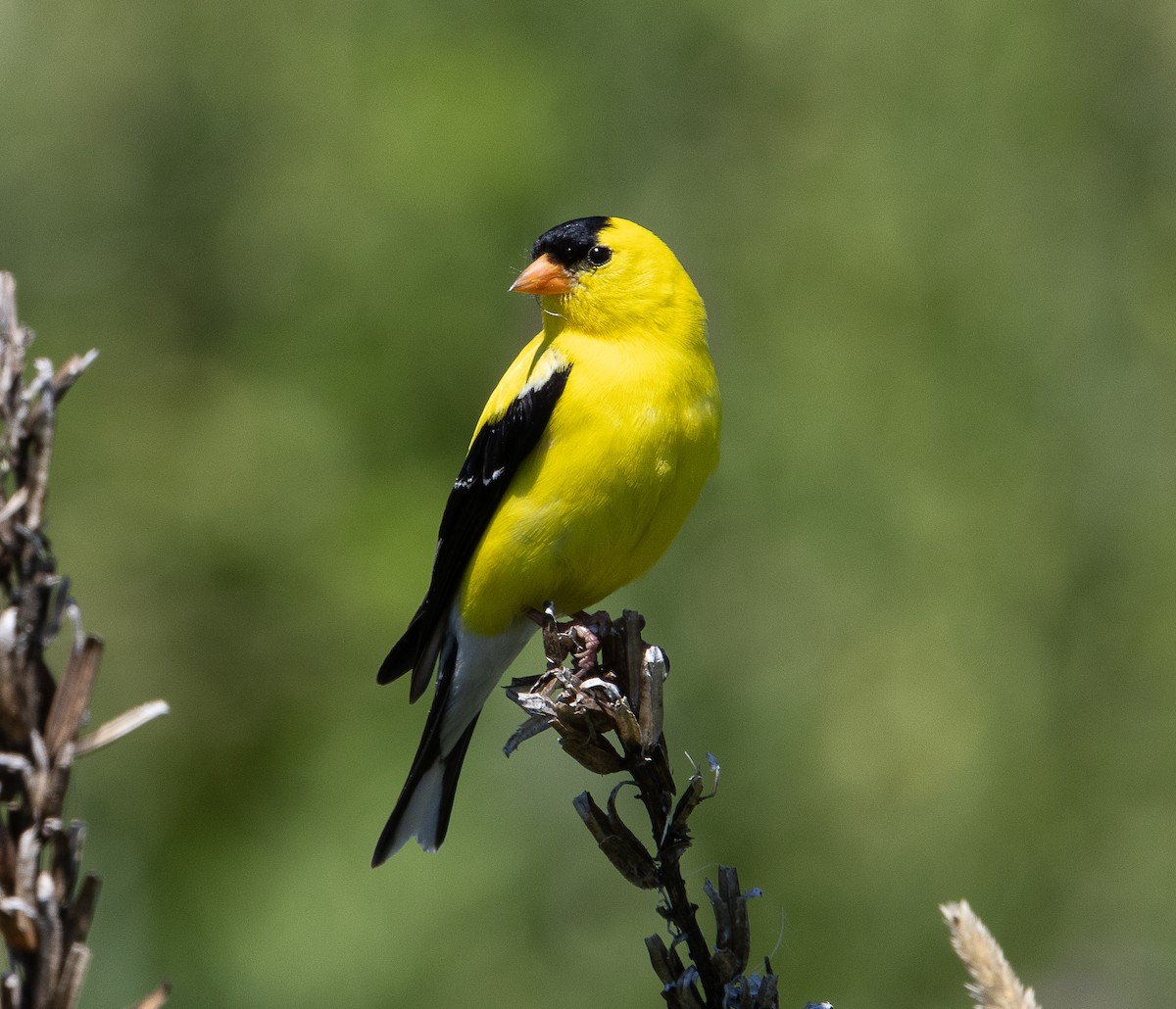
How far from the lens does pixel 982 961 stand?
3.42ft

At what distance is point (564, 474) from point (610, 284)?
625 mm

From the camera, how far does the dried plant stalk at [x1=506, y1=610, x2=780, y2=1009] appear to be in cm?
139

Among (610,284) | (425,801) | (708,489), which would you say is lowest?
(425,801)

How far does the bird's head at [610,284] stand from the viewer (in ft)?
10.9

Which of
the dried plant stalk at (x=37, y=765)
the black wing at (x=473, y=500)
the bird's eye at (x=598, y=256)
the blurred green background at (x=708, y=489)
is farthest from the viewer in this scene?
the blurred green background at (x=708, y=489)

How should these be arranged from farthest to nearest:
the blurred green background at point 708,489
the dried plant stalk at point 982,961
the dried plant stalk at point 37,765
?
the blurred green background at point 708,489 < the dried plant stalk at point 982,961 < the dried plant stalk at point 37,765

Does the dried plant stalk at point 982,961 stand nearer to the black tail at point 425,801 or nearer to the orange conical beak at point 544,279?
the black tail at point 425,801

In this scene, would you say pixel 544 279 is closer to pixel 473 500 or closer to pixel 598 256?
pixel 598 256

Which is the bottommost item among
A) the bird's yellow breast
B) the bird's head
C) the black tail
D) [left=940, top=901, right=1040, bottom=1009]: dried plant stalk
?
[left=940, top=901, right=1040, bottom=1009]: dried plant stalk

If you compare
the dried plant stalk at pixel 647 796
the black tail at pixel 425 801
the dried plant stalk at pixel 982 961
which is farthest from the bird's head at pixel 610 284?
the dried plant stalk at pixel 982 961

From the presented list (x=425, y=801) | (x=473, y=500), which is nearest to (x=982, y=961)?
(x=473, y=500)

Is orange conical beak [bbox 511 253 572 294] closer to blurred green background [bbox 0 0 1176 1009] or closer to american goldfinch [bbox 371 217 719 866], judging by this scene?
american goldfinch [bbox 371 217 719 866]

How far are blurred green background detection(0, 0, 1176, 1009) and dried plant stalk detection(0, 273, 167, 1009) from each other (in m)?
3.03

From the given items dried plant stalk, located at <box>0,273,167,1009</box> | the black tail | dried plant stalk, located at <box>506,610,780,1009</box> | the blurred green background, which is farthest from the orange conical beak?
dried plant stalk, located at <box>0,273,167,1009</box>
